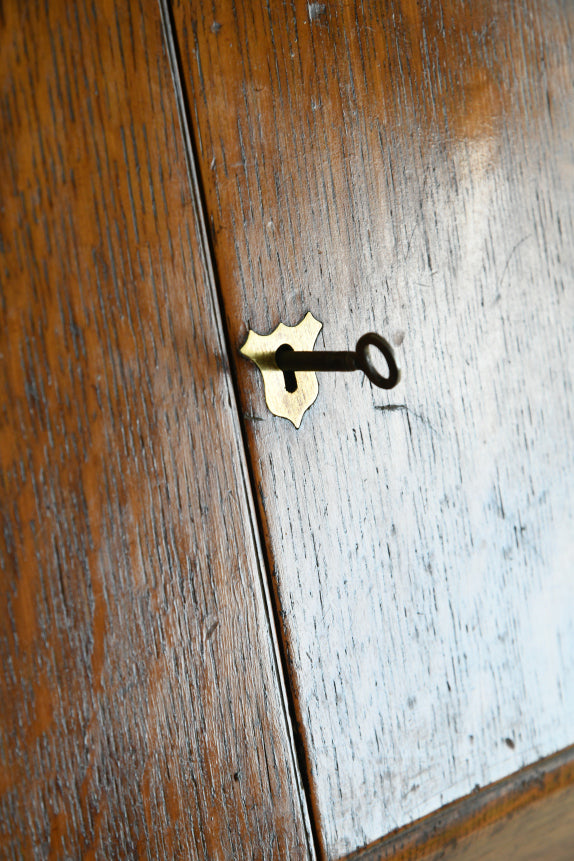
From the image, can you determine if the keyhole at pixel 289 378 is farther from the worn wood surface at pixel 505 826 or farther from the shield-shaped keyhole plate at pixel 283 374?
the worn wood surface at pixel 505 826

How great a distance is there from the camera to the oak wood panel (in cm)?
32

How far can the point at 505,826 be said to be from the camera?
47 centimetres

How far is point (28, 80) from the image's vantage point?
32cm

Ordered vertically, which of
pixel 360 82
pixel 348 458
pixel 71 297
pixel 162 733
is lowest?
pixel 162 733

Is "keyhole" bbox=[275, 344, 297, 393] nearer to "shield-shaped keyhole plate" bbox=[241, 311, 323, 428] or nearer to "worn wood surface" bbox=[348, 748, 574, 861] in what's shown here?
"shield-shaped keyhole plate" bbox=[241, 311, 323, 428]

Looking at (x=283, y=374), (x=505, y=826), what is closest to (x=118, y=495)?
(x=283, y=374)

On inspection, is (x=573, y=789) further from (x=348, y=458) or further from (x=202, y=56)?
(x=202, y=56)

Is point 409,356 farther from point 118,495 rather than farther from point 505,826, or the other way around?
point 505,826

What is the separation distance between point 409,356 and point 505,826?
0.31m

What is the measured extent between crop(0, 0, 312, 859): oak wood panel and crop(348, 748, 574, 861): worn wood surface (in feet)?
0.31

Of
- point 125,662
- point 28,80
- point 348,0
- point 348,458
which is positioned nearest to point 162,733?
point 125,662

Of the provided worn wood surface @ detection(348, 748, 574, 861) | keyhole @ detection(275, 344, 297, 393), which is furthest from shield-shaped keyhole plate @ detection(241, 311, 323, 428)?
worn wood surface @ detection(348, 748, 574, 861)

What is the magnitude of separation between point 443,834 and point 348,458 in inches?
9.5

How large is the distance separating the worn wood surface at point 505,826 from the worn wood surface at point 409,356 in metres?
0.01
